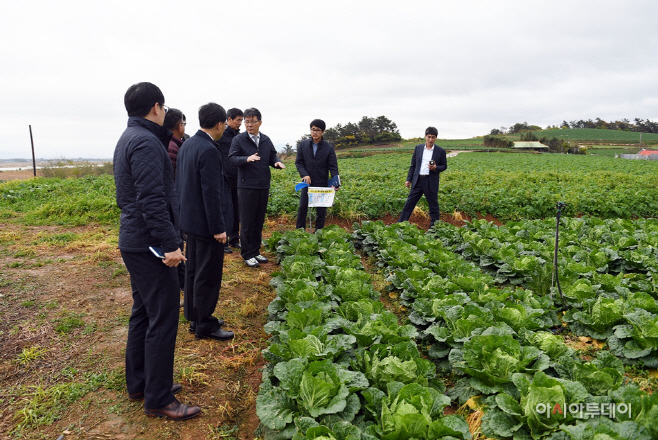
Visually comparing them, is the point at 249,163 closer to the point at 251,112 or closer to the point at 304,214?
the point at 251,112

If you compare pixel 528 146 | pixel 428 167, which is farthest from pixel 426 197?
pixel 528 146

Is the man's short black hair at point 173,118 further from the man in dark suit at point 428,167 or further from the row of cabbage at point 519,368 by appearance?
the man in dark suit at point 428,167

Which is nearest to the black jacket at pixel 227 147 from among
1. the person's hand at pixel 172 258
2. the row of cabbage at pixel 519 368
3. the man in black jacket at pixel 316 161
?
the man in black jacket at pixel 316 161

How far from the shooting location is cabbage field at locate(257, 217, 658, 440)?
6.91 ft

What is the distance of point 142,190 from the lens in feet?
7.01

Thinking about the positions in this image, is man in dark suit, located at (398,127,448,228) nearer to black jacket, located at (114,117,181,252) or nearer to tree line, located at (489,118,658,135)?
black jacket, located at (114,117,181,252)

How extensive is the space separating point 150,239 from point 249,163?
2.95m

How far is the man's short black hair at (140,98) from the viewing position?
230 cm

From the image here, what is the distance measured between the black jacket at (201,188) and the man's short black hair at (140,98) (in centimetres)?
73

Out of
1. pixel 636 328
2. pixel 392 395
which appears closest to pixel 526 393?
pixel 392 395

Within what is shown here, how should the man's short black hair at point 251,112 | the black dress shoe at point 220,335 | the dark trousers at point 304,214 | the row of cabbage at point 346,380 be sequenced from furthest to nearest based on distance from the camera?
the dark trousers at point 304,214 → the man's short black hair at point 251,112 → the black dress shoe at point 220,335 → the row of cabbage at point 346,380

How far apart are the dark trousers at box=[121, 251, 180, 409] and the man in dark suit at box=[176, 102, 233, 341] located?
2.57ft

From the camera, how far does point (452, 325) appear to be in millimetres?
3197

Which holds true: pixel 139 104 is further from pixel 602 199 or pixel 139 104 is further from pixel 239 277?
pixel 602 199
